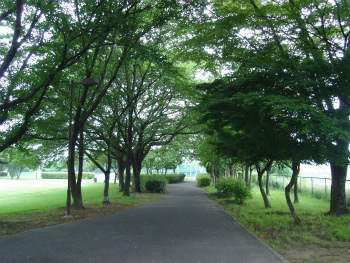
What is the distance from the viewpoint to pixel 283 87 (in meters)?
8.59

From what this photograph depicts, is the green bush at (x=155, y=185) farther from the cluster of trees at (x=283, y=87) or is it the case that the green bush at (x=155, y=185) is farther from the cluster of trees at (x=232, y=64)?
the cluster of trees at (x=283, y=87)

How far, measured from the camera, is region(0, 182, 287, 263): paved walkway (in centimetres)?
570

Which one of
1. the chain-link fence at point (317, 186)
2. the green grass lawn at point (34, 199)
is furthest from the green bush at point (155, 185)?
the chain-link fence at point (317, 186)

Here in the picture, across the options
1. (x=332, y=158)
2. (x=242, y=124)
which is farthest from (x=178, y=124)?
(x=332, y=158)

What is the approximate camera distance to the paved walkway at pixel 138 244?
18.7ft

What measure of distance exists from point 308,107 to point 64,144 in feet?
48.6

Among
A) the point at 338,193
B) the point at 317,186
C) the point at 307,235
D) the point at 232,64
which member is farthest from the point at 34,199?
the point at 307,235

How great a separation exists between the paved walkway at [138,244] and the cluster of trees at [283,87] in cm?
300

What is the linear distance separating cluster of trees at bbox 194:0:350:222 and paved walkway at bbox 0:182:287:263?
9.86ft

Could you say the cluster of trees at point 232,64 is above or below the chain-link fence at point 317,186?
above

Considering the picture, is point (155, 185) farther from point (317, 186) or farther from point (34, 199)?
point (317, 186)

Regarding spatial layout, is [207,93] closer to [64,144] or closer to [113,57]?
[113,57]

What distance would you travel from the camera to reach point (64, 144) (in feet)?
58.7

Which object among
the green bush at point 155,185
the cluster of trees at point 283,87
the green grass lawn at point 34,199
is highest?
the cluster of trees at point 283,87
